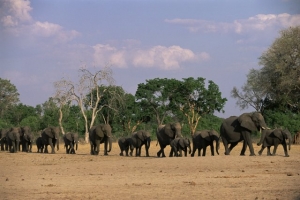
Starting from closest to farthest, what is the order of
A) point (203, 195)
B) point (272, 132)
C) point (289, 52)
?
point (203, 195) < point (272, 132) < point (289, 52)

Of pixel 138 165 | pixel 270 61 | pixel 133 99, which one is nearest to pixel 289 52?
pixel 270 61

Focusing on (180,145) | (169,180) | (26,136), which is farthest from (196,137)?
(26,136)

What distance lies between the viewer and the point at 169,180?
54.4 feet

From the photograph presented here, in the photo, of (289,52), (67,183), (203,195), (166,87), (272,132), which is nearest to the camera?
(203,195)

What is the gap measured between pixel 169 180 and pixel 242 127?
1079cm

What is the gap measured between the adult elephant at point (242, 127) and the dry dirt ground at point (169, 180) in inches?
134

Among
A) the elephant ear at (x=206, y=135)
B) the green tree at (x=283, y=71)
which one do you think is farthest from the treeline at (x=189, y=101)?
the elephant ear at (x=206, y=135)

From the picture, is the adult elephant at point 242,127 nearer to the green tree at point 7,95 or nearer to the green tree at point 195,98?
the green tree at point 195,98

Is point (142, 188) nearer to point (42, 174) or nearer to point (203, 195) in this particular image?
point (203, 195)

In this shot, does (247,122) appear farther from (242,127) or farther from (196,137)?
(196,137)

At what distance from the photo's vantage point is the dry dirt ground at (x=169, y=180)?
1334 centimetres

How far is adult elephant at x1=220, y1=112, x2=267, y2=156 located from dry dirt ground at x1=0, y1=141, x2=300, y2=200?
11.2 ft

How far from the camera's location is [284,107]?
173 ft

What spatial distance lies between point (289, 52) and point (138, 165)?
3114 centimetres
